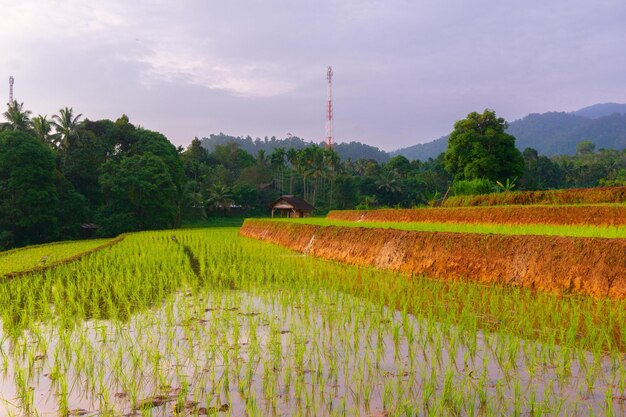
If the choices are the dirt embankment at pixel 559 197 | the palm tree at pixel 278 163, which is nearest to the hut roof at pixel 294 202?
the palm tree at pixel 278 163

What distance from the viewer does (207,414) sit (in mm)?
2516

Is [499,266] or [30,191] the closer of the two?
[499,266]

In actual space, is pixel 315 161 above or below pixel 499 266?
above

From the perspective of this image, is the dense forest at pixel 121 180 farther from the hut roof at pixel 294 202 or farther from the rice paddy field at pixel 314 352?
the rice paddy field at pixel 314 352

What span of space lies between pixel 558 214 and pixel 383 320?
8816mm

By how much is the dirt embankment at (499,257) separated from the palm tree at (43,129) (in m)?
33.2

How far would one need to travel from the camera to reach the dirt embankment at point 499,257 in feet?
16.9

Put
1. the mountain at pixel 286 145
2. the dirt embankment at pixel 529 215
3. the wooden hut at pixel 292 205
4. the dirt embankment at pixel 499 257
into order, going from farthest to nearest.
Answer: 1. the mountain at pixel 286 145
2. the wooden hut at pixel 292 205
3. the dirt embankment at pixel 529 215
4. the dirt embankment at pixel 499 257

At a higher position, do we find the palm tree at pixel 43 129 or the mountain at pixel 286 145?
the mountain at pixel 286 145

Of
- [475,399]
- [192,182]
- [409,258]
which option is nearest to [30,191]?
[192,182]

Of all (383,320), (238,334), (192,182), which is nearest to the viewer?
(238,334)

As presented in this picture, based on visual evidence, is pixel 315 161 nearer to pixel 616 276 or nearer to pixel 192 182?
pixel 192 182

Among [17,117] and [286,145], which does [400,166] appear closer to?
[17,117]

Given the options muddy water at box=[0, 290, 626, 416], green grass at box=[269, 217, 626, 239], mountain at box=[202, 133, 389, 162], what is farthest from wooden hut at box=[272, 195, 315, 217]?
mountain at box=[202, 133, 389, 162]
